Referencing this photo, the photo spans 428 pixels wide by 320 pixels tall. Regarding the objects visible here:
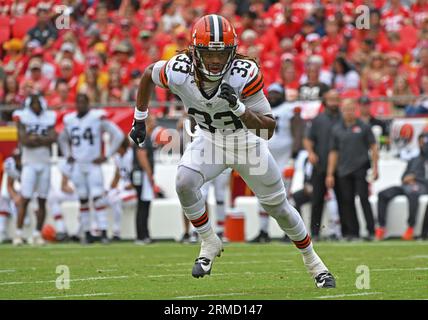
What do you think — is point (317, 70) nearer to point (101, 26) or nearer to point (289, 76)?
point (289, 76)

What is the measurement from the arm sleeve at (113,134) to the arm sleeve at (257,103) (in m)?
6.98

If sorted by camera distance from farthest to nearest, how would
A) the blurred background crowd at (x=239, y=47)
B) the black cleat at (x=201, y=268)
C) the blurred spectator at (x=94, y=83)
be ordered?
the blurred spectator at (x=94, y=83), the blurred background crowd at (x=239, y=47), the black cleat at (x=201, y=268)

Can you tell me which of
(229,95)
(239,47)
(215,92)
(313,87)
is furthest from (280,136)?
(229,95)

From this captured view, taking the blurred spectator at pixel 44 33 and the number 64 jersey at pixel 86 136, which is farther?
the blurred spectator at pixel 44 33

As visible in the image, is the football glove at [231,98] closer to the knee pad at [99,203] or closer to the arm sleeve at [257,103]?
the arm sleeve at [257,103]

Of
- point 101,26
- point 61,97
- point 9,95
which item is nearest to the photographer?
point 61,97

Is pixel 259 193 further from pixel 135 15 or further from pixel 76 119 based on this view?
pixel 135 15

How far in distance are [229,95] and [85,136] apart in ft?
24.6

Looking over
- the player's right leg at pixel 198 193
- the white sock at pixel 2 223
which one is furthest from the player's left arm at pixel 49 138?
the player's right leg at pixel 198 193

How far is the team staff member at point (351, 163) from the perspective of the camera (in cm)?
1339

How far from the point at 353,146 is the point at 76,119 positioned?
143 inches

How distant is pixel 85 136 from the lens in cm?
1411

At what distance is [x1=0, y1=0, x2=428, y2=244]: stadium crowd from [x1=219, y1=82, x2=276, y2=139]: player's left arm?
283 inches
